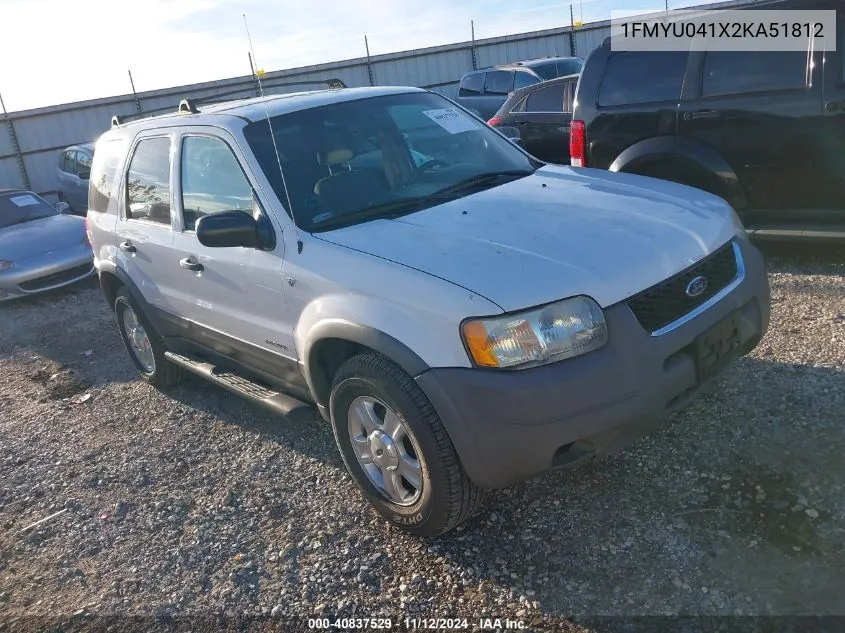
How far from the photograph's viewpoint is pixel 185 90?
19.6m

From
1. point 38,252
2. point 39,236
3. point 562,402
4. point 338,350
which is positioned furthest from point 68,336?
point 562,402

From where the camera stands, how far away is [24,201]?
10.5m

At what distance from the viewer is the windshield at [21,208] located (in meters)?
10.1

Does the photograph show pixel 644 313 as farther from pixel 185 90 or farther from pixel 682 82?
pixel 185 90

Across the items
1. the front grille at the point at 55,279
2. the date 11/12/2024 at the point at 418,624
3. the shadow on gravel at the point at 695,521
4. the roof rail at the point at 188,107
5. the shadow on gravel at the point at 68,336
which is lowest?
the shadow on gravel at the point at 68,336

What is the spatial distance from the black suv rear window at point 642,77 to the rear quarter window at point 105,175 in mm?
3860

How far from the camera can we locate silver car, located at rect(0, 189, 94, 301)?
8.94m

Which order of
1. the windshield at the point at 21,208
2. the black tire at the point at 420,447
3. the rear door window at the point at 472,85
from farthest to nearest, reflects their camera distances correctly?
1. the rear door window at the point at 472,85
2. the windshield at the point at 21,208
3. the black tire at the point at 420,447

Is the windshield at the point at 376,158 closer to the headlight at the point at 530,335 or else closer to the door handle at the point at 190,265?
the door handle at the point at 190,265

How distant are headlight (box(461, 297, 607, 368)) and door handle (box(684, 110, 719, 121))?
3647 millimetres

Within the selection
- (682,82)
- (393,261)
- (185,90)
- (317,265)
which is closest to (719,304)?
(393,261)

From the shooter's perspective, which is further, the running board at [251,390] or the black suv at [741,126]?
the black suv at [741,126]

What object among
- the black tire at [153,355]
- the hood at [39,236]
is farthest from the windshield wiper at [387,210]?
the hood at [39,236]

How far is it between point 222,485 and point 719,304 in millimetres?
2676
